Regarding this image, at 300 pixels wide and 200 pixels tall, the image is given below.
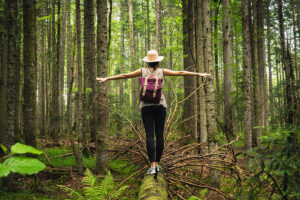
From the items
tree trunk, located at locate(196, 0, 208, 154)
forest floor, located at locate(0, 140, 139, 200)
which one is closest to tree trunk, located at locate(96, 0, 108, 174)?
forest floor, located at locate(0, 140, 139, 200)

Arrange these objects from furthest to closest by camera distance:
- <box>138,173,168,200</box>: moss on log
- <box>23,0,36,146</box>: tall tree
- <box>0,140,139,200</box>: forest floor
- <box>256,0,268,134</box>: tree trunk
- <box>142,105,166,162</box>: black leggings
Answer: <box>256,0,268,134</box>: tree trunk → <box>23,0,36,146</box>: tall tree → <box>0,140,139,200</box>: forest floor → <box>142,105,166,162</box>: black leggings → <box>138,173,168,200</box>: moss on log

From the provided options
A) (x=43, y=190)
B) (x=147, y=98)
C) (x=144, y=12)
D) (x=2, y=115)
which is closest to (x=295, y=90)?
(x=147, y=98)

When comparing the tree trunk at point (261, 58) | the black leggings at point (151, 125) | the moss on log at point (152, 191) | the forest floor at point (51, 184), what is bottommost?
the forest floor at point (51, 184)

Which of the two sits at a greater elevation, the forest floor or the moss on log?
the moss on log

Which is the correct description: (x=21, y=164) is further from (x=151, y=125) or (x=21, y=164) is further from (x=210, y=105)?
(x=210, y=105)

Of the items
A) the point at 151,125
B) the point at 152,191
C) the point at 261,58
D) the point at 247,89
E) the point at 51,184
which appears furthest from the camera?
the point at 261,58

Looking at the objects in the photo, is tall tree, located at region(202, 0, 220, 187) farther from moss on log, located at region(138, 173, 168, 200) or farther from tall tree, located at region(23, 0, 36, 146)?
tall tree, located at region(23, 0, 36, 146)

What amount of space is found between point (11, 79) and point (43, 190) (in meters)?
2.77

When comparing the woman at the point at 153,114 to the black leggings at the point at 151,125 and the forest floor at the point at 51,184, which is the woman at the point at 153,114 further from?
the forest floor at the point at 51,184

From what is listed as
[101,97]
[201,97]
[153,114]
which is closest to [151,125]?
[153,114]

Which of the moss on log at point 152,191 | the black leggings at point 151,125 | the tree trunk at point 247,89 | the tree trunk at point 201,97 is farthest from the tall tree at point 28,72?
the tree trunk at point 247,89

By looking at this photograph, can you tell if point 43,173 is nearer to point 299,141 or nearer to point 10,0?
point 10,0

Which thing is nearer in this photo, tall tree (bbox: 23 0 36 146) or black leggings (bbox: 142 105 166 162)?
black leggings (bbox: 142 105 166 162)

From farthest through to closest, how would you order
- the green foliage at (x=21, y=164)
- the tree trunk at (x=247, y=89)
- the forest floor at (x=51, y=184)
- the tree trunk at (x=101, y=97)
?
the tree trunk at (x=247, y=89) → the tree trunk at (x=101, y=97) → the forest floor at (x=51, y=184) → the green foliage at (x=21, y=164)
